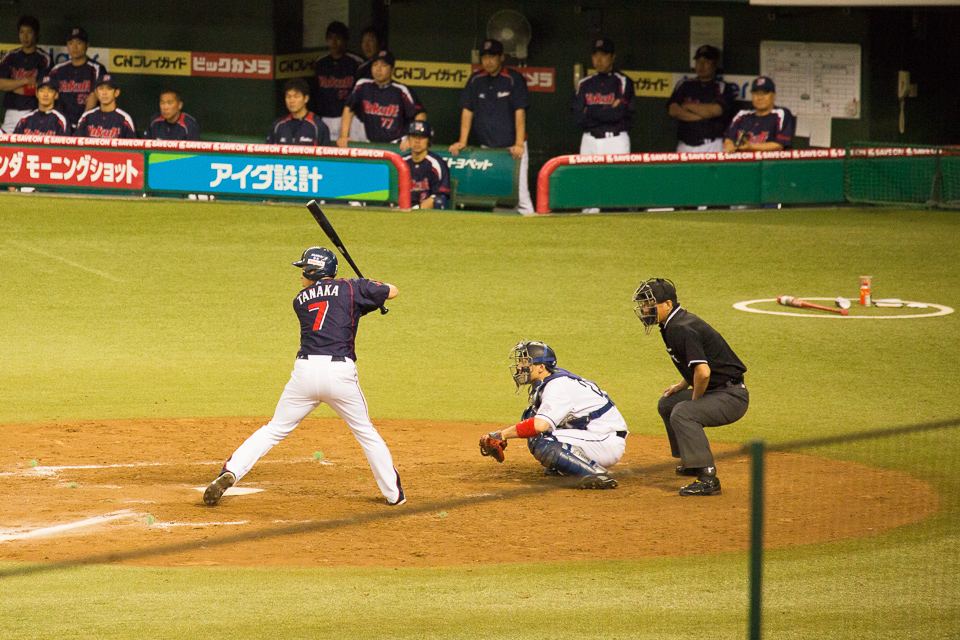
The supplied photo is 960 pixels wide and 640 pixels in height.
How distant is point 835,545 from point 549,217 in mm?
11210

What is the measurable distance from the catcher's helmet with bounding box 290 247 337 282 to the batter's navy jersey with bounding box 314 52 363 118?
12263mm

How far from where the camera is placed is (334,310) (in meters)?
8.22

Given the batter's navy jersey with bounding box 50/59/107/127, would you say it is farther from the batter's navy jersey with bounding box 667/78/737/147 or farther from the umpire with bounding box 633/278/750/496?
the umpire with bounding box 633/278/750/496

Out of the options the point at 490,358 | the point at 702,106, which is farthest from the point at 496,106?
the point at 490,358

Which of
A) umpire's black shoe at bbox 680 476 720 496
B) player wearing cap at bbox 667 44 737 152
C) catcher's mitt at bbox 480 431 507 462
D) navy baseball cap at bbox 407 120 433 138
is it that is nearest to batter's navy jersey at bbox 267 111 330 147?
navy baseball cap at bbox 407 120 433 138

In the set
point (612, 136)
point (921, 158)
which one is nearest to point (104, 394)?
point (612, 136)

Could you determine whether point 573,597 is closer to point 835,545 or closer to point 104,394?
point 835,545

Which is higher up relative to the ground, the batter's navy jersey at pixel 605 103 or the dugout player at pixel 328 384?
the batter's navy jersey at pixel 605 103

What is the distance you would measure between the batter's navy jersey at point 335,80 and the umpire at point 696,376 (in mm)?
12650

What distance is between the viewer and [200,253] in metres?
16.5

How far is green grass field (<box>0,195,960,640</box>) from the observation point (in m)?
6.02

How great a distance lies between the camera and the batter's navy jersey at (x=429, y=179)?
17.8m

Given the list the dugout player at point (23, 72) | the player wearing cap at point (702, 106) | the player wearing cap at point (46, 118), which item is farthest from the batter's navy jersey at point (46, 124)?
the player wearing cap at point (702, 106)

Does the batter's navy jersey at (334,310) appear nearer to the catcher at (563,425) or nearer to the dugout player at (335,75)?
the catcher at (563,425)
